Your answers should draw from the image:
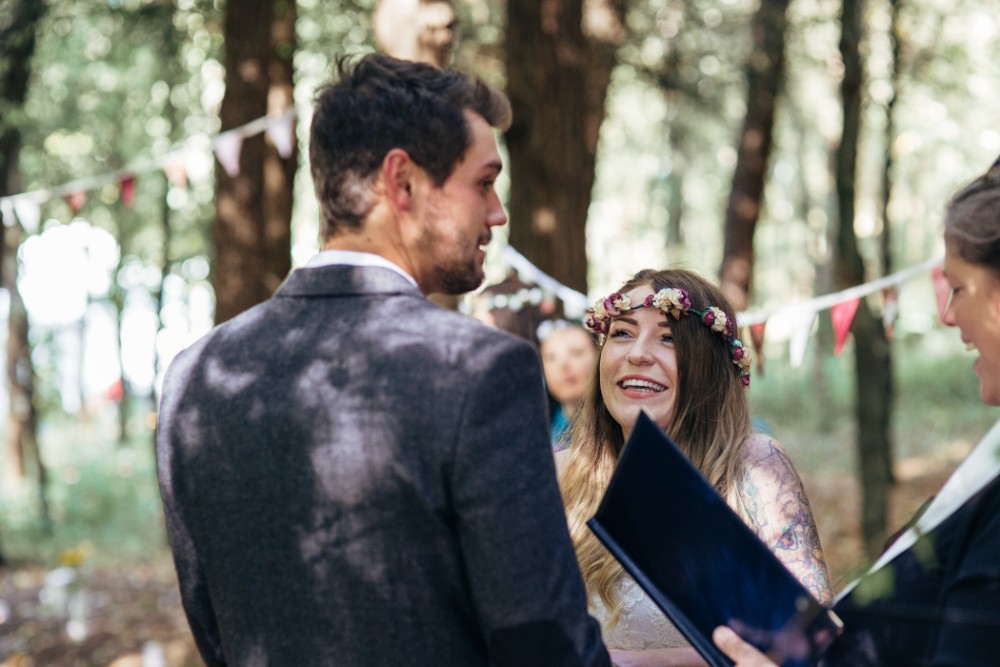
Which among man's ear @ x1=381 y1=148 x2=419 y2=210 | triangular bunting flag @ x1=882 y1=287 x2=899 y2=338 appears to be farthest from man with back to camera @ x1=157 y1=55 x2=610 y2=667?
triangular bunting flag @ x1=882 y1=287 x2=899 y2=338

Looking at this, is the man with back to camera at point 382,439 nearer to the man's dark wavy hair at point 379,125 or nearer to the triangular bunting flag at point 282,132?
the man's dark wavy hair at point 379,125

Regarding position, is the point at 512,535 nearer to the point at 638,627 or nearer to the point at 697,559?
the point at 697,559

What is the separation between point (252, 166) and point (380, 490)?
670 cm

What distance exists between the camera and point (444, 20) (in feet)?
18.4

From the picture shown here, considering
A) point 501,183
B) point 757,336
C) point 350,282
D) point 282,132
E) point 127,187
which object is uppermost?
point 350,282

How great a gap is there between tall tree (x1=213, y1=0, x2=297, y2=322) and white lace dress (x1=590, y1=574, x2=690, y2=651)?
5329mm

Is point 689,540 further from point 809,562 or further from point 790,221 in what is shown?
point 790,221

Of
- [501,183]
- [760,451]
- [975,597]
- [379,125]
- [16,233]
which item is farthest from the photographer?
[501,183]

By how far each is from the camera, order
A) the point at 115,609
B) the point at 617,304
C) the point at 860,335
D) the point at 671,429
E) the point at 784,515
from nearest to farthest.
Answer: the point at 784,515 < the point at 671,429 < the point at 617,304 < the point at 860,335 < the point at 115,609

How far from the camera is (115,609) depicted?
37.0 feet

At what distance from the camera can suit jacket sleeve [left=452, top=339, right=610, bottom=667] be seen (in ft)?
5.60

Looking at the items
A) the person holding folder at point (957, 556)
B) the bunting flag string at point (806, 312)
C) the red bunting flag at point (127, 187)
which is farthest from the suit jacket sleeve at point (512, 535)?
the red bunting flag at point (127, 187)

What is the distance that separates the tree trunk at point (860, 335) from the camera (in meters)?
8.44

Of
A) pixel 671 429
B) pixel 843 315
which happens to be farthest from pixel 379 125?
pixel 843 315
